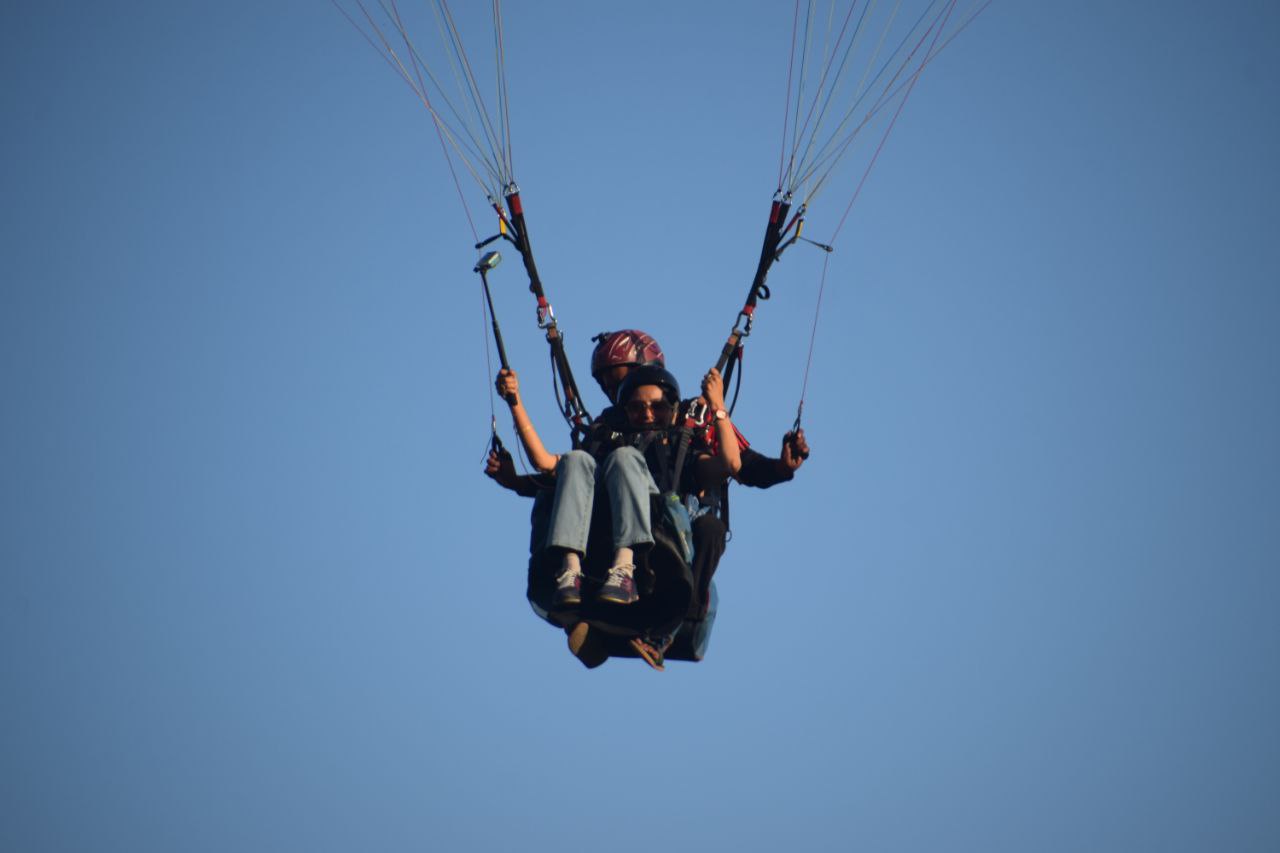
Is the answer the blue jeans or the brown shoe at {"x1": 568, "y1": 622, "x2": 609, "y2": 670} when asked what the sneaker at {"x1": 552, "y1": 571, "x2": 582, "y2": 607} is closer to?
the blue jeans

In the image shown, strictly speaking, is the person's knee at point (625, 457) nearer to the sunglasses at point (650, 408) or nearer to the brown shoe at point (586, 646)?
the sunglasses at point (650, 408)

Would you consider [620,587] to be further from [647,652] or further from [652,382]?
[652,382]

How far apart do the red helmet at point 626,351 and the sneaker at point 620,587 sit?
157cm

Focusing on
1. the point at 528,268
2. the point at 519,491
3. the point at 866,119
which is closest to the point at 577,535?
the point at 519,491

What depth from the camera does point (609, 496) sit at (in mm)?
8461

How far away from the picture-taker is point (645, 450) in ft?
28.8

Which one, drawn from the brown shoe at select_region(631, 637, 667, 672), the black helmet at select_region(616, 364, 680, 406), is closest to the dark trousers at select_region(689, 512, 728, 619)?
the brown shoe at select_region(631, 637, 667, 672)

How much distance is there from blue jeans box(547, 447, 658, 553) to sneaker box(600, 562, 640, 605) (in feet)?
0.41

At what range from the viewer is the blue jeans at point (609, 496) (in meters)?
8.30

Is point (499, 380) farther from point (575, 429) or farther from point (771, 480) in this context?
point (771, 480)

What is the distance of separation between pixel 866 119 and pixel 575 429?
2.89 metres

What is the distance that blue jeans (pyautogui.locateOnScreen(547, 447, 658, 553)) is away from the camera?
27.2ft

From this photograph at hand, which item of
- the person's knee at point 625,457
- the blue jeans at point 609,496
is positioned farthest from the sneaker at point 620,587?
the person's knee at point 625,457

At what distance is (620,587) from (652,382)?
1.24 meters
